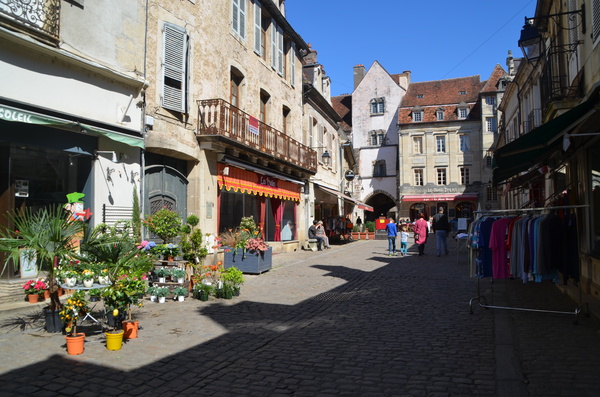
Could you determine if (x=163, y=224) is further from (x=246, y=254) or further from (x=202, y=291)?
(x=246, y=254)

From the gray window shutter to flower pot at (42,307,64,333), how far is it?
12728mm

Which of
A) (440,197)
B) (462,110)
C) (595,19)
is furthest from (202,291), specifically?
(462,110)

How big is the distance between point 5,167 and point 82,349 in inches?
163

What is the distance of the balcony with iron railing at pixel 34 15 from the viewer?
7.30 meters

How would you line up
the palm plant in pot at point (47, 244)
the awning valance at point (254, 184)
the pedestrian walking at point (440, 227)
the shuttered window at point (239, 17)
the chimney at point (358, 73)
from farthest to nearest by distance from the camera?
the chimney at point (358, 73) < the pedestrian walking at point (440, 227) < the shuttered window at point (239, 17) < the awning valance at point (254, 184) < the palm plant in pot at point (47, 244)

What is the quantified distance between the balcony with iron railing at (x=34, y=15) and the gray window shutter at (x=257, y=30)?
915 cm

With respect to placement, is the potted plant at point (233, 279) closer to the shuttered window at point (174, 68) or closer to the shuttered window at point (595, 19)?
the shuttered window at point (174, 68)

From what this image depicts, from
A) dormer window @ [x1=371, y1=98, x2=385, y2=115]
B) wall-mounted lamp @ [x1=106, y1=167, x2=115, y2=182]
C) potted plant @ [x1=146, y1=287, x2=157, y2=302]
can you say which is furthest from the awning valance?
dormer window @ [x1=371, y1=98, x2=385, y2=115]

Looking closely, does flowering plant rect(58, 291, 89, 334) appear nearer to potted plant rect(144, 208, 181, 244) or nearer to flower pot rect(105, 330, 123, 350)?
flower pot rect(105, 330, 123, 350)

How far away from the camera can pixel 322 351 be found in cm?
532

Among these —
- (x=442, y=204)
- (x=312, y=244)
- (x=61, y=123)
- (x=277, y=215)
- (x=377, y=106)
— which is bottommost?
(x=312, y=244)

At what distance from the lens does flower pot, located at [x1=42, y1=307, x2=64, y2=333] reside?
5855mm

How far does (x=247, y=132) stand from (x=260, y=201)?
3551 millimetres

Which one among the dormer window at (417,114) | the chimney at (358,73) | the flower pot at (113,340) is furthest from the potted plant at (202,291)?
the chimney at (358,73)
